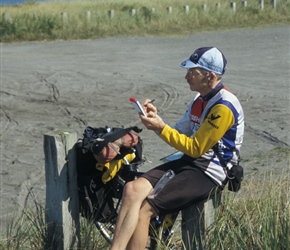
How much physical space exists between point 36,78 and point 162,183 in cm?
990

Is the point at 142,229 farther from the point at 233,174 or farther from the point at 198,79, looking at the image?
the point at 198,79

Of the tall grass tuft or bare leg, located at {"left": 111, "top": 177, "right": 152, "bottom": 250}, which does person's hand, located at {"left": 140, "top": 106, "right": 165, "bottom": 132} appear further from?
the tall grass tuft

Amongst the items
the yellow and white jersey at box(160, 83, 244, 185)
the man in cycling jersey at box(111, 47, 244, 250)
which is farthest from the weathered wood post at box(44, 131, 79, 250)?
the yellow and white jersey at box(160, 83, 244, 185)

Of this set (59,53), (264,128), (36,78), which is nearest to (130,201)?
(264,128)

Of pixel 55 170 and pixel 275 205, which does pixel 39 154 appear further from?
pixel 275 205

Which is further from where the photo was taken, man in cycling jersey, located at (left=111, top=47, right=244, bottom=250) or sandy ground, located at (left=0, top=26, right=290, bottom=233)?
sandy ground, located at (left=0, top=26, right=290, bottom=233)

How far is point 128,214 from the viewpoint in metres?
4.41

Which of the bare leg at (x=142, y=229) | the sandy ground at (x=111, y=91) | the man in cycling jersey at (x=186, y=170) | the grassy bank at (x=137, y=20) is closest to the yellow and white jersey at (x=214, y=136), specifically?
the man in cycling jersey at (x=186, y=170)

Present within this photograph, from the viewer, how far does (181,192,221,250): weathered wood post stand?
4523 millimetres

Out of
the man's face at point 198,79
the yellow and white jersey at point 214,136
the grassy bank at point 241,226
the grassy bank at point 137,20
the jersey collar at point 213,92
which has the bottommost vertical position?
the grassy bank at point 137,20

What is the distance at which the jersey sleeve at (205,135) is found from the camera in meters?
4.49

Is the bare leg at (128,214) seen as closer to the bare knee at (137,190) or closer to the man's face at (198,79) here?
the bare knee at (137,190)

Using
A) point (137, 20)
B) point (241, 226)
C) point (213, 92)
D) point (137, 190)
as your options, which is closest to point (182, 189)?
point (137, 190)

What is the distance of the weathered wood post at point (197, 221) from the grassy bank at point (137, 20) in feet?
54.7
